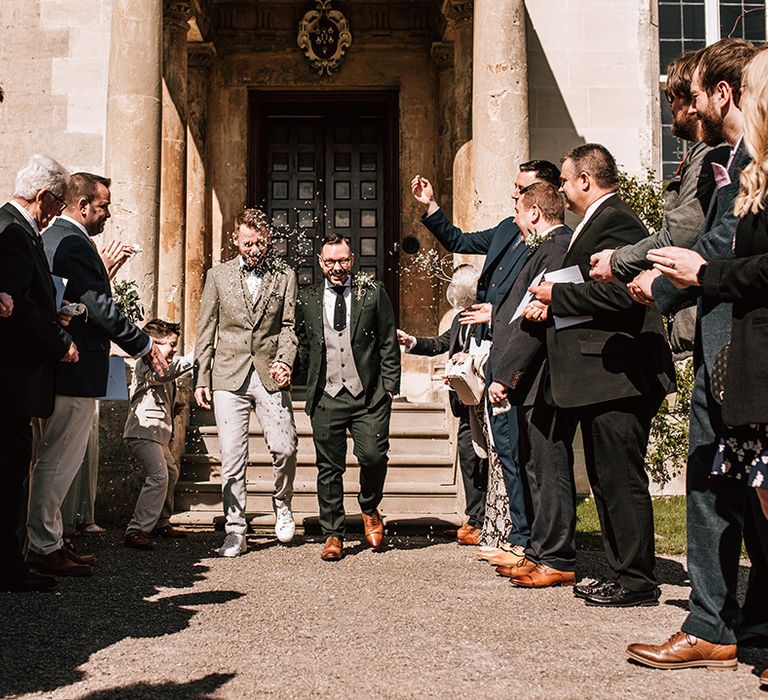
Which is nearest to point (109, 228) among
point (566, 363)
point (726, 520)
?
point (566, 363)

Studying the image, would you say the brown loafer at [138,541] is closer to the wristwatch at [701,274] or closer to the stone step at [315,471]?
the stone step at [315,471]

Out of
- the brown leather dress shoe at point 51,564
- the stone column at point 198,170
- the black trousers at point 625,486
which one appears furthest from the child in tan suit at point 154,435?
the stone column at point 198,170

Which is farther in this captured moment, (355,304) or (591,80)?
(591,80)

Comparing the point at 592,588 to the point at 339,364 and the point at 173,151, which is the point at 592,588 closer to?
the point at 339,364

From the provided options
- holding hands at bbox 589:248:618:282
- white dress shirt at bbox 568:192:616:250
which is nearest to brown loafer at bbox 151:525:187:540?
white dress shirt at bbox 568:192:616:250

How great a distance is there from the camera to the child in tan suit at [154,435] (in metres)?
7.12

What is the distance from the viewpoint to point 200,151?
38.7ft

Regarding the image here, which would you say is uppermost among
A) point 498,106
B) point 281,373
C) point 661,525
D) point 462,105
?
point 462,105

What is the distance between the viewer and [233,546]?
657 cm

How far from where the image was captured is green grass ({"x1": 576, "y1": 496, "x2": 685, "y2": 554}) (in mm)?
7086

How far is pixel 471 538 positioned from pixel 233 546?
1.83 meters

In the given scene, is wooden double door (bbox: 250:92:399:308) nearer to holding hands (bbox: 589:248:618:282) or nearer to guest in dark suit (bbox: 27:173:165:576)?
guest in dark suit (bbox: 27:173:165:576)

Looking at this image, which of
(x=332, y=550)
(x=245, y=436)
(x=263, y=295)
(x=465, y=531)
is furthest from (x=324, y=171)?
(x=332, y=550)

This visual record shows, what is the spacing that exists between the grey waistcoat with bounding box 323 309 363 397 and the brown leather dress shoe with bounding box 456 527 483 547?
141 cm
